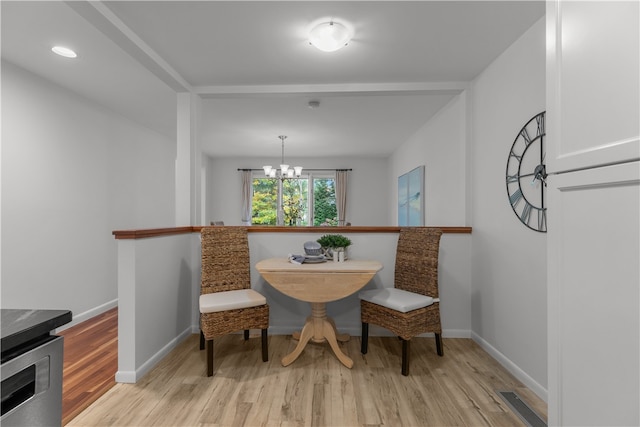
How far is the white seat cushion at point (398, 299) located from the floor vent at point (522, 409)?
0.66m

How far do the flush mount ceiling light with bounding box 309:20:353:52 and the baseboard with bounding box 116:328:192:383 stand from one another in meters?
2.39

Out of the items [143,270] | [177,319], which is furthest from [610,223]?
[177,319]

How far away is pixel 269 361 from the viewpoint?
7.70 ft

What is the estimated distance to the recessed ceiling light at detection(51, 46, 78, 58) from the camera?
92.3 inches

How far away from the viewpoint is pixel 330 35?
205 centimetres

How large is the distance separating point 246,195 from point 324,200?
1657 millimetres

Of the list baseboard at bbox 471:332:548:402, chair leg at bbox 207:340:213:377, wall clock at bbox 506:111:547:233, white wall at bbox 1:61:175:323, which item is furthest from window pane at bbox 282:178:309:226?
wall clock at bbox 506:111:547:233

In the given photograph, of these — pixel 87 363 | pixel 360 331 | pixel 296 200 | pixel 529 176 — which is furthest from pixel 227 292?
pixel 296 200

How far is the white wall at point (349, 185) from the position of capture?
6.93m

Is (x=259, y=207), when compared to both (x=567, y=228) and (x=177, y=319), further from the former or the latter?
(x=567, y=228)

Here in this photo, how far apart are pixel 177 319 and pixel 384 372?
1.68 m

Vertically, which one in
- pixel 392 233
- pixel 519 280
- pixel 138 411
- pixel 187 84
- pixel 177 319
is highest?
pixel 187 84

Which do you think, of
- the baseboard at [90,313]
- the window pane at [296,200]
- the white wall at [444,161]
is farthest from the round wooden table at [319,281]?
the window pane at [296,200]

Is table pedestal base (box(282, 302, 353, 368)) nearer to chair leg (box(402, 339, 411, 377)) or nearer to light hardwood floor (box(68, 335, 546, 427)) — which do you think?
light hardwood floor (box(68, 335, 546, 427))
